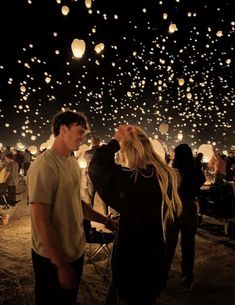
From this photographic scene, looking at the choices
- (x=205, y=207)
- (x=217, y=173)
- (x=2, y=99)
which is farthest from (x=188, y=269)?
(x=2, y=99)

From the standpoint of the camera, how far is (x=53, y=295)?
246 centimetres

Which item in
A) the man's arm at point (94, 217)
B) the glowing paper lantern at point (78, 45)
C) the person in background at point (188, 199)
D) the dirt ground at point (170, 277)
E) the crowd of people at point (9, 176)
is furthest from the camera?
the crowd of people at point (9, 176)

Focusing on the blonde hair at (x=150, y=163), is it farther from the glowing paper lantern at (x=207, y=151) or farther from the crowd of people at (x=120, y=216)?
the glowing paper lantern at (x=207, y=151)

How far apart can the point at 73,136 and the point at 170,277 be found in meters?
3.59

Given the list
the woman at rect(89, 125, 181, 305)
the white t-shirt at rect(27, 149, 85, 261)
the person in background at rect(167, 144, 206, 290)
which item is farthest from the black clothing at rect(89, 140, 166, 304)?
the person in background at rect(167, 144, 206, 290)

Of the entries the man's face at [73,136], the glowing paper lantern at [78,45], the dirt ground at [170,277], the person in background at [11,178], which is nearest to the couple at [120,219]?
the man's face at [73,136]

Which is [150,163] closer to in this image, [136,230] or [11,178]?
[136,230]

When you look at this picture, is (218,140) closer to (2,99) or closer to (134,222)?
(2,99)

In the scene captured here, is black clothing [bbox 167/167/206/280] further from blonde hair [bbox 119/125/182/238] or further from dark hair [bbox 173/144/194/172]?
blonde hair [bbox 119/125/182/238]

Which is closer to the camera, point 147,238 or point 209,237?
point 147,238

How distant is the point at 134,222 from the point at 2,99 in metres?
61.7

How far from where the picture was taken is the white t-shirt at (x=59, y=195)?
7.84 ft

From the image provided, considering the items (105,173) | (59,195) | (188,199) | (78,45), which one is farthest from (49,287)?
(78,45)

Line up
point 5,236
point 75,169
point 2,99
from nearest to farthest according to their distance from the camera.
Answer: point 75,169
point 5,236
point 2,99
